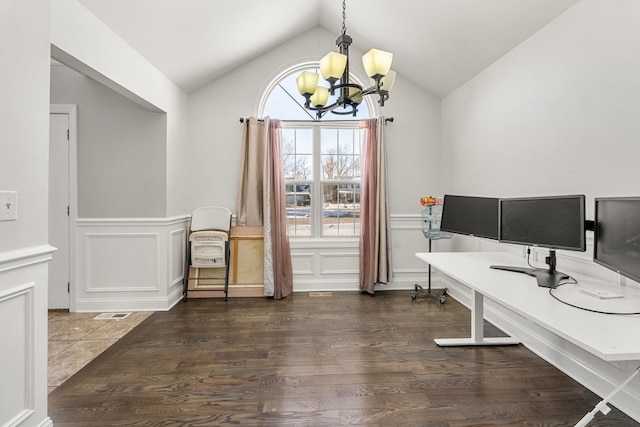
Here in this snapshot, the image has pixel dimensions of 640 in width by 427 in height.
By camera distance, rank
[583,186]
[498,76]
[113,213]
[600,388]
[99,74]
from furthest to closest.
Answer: [113,213], [498,76], [99,74], [583,186], [600,388]

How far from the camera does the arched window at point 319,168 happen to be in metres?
4.35

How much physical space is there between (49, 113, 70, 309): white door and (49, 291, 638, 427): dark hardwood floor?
1146mm

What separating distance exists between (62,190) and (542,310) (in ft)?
13.5

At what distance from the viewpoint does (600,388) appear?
1.98m

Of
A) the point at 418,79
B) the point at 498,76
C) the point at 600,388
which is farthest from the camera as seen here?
the point at 418,79

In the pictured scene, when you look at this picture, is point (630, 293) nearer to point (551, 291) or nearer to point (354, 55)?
point (551, 291)

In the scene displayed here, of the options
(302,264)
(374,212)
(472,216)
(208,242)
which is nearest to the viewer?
(472,216)

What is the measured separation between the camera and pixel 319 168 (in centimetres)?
437

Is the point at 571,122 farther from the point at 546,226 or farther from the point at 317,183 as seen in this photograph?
the point at 317,183

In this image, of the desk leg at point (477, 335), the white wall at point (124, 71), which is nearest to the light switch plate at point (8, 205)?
the white wall at point (124, 71)

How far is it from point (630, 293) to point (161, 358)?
2.89 m

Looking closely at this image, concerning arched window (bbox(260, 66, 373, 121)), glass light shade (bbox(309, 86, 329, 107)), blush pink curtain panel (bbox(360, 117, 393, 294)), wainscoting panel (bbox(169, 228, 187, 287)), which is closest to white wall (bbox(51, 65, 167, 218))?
wainscoting panel (bbox(169, 228, 187, 287))

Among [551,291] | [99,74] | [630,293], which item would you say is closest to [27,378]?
[99,74]

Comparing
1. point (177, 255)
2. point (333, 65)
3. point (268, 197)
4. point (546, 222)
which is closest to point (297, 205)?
point (268, 197)
